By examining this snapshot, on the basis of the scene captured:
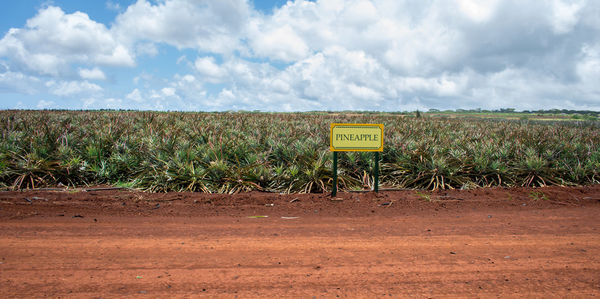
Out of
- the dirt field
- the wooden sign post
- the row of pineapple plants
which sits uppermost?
the wooden sign post

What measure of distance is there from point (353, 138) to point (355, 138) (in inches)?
1.7

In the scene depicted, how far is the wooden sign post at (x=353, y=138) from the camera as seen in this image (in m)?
7.17

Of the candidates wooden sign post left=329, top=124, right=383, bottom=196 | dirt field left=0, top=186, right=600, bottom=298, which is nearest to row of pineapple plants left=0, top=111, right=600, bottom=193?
dirt field left=0, top=186, right=600, bottom=298

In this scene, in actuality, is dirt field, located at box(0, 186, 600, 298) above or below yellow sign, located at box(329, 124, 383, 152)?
below

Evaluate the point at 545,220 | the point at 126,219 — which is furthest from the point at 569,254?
the point at 126,219

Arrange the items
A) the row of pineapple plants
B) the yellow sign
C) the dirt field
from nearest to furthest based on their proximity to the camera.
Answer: the dirt field → the yellow sign → the row of pineapple plants

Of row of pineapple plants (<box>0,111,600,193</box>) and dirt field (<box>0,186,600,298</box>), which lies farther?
row of pineapple plants (<box>0,111,600,193</box>)

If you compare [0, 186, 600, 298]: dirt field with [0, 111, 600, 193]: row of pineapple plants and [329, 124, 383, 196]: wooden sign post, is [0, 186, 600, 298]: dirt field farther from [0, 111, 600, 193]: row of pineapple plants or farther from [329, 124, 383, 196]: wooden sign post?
[329, 124, 383, 196]: wooden sign post

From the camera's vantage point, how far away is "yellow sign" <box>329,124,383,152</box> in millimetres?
7172

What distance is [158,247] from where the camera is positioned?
422cm

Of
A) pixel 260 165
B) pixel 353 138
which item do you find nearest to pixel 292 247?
pixel 353 138

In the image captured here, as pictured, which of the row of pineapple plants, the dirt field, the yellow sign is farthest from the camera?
the row of pineapple plants

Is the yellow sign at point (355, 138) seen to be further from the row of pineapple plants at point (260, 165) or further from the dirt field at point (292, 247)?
the row of pineapple plants at point (260, 165)

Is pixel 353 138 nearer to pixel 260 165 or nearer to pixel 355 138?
pixel 355 138
